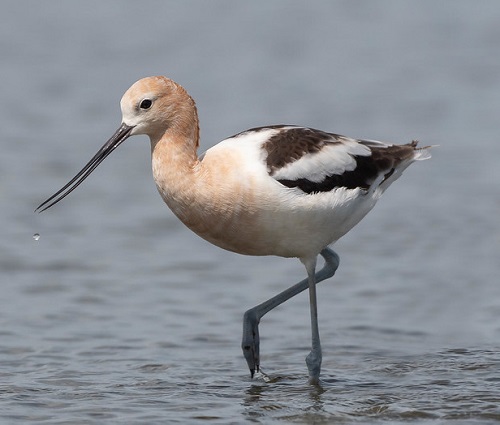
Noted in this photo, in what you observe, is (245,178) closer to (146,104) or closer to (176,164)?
(176,164)

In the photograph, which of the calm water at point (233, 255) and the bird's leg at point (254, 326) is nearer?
the calm water at point (233, 255)

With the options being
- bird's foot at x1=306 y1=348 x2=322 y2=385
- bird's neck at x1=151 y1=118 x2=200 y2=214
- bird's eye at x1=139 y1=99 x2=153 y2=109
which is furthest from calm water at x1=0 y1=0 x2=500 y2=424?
bird's eye at x1=139 y1=99 x2=153 y2=109

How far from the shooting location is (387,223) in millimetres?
12672

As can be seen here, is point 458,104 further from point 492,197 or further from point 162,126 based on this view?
point 162,126

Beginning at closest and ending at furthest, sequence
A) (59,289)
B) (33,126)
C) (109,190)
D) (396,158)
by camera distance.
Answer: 1. (396,158)
2. (59,289)
3. (109,190)
4. (33,126)

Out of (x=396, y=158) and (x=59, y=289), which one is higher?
(x=396, y=158)

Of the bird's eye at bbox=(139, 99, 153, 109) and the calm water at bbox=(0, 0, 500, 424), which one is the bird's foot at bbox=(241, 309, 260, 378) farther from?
the bird's eye at bbox=(139, 99, 153, 109)

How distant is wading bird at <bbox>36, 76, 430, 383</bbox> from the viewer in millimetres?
8188

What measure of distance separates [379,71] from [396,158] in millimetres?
8638

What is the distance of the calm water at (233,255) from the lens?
8.69 meters

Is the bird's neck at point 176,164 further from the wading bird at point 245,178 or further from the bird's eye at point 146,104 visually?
the bird's eye at point 146,104

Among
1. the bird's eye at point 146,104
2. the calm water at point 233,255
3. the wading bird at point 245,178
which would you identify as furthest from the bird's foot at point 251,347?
the bird's eye at point 146,104

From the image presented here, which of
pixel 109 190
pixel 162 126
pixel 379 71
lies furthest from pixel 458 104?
pixel 162 126

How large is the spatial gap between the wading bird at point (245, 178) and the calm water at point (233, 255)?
106 centimetres
